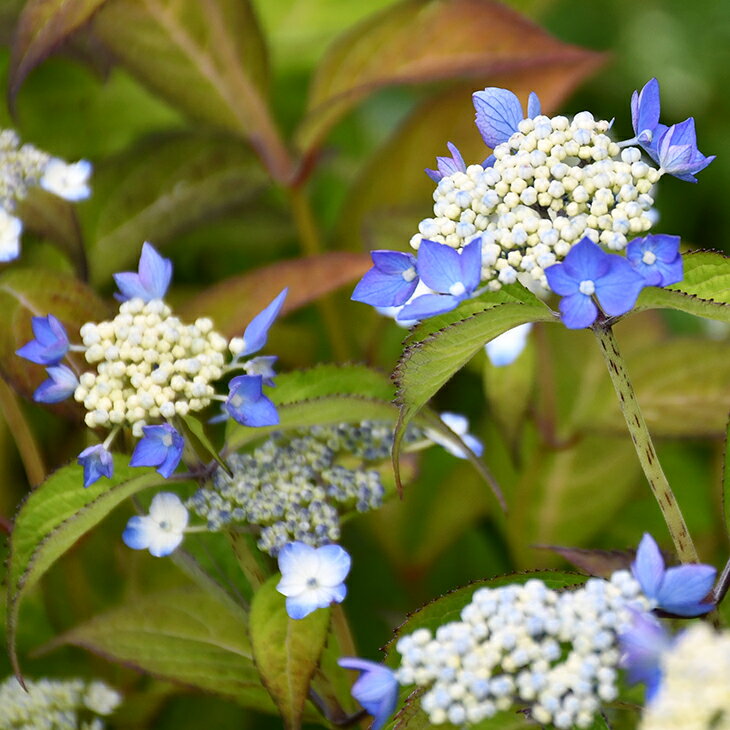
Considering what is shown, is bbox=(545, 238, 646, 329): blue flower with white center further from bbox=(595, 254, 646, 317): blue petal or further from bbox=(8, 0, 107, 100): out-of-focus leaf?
bbox=(8, 0, 107, 100): out-of-focus leaf

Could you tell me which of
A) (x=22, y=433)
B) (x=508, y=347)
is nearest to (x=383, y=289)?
(x=508, y=347)

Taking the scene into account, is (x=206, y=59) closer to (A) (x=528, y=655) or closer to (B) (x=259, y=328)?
(B) (x=259, y=328)

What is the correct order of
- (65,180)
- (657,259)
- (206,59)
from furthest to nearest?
(206,59) < (65,180) < (657,259)

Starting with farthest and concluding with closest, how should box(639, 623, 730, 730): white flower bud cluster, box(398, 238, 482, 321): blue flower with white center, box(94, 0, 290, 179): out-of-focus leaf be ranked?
box(94, 0, 290, 179): out-of-focus leaf
box(398, 238, 482, 321): blue flower with white center
box(639, 623, 730, 730): white flower bud cluster

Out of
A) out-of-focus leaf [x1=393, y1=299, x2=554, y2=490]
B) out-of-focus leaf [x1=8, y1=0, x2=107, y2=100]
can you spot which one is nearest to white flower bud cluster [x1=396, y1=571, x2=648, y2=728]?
out-of-focus leaf [x1=393, y1=299, x2=554, y2=490]

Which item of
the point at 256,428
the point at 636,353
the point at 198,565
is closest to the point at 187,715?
the point at 198,565

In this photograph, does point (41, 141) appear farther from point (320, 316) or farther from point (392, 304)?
point (392, 304)
